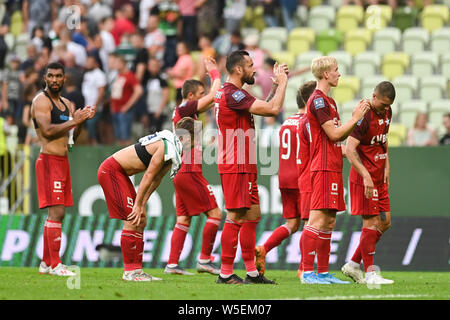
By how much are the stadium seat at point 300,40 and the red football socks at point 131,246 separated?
11514 mm

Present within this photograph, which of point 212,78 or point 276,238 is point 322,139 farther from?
point 276,238

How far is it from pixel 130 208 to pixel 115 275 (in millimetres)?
1974

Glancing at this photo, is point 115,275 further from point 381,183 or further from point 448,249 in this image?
point 448,249

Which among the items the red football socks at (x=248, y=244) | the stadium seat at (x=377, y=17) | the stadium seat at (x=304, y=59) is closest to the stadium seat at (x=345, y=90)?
the stadium seat at (x=304, y=59)

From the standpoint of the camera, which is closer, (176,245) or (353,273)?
(353,273)

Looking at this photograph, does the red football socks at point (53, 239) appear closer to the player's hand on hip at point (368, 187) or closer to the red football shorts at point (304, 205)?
the red football shorts at point (304, 205)

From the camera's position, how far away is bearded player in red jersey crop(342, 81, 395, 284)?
447 inches

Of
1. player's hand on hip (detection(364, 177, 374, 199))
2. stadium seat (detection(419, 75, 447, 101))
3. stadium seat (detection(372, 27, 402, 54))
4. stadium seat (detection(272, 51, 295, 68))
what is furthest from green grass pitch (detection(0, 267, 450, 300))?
stadium seat (detection(372, 27, 402, 54))

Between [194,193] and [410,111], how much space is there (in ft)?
24.7

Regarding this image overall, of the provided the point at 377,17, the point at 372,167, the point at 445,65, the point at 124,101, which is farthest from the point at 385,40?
the point at 372,167

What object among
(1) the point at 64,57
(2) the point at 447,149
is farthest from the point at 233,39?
(2) the point at 447,149

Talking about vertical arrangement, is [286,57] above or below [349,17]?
below

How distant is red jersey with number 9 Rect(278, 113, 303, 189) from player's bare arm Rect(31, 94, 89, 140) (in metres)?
2.74

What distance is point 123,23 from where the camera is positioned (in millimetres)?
22328
